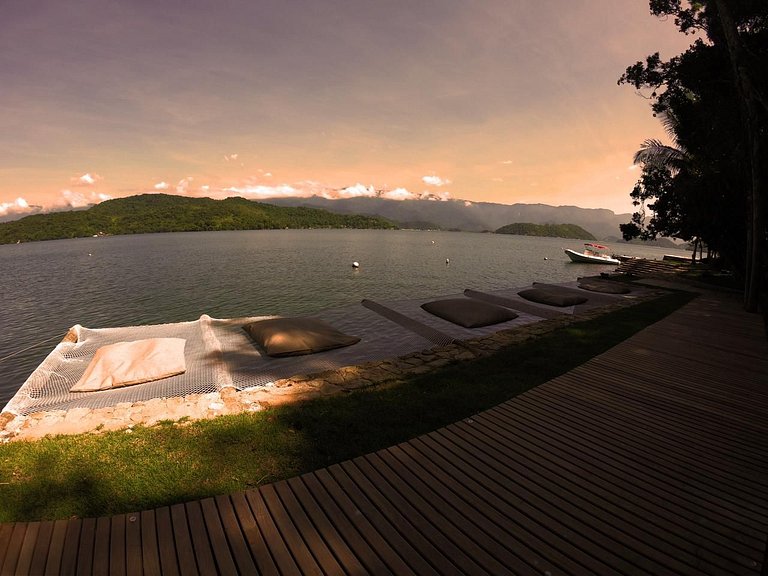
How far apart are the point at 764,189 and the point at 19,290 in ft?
184

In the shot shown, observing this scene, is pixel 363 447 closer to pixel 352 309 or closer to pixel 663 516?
pixel 663 516

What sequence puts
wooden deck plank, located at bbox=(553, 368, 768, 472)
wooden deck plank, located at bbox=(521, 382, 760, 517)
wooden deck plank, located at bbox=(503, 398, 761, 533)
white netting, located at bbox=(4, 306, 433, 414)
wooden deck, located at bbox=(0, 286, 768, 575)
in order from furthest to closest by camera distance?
white netting, located at bbox=(4, 306, 433, 414) < wooden deck plank, located at bbox=(553, 368, 768, 472) < wooden deck plank, located at bbox=(521, 382, 760, 517) < wooden deck plank, located at bbox=(503, 398, 761, 533) < wooden deck, located at bbox=(0, 286, 768, 575)

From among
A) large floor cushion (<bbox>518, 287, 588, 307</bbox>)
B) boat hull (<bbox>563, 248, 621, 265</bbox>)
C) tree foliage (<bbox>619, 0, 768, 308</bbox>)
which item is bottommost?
large floor cushion (<bbox>518, 287, 588, 307</bbox>)

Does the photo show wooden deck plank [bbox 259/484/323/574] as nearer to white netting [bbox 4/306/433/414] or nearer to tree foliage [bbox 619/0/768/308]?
white netting [bbox 4/306/433/414]

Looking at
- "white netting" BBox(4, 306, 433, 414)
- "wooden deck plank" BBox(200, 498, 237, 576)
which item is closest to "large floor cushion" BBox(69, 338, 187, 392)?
"white netting" BBox(4, 306, 433, 414)

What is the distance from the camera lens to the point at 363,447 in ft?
18.5

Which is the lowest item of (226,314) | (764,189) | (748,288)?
(226,314)

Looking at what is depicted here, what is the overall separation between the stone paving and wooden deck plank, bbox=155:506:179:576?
3.02 m

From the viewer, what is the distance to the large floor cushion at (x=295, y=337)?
10.7 metres

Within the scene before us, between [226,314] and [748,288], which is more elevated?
[748,288]

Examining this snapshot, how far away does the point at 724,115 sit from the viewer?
15.5 metres

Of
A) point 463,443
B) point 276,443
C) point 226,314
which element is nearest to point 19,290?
point 226,314

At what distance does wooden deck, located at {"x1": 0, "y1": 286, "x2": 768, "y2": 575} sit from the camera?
11.0 feet

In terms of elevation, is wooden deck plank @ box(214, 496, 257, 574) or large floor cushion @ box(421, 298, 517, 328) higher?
large floor cushion @ box(421, 298, 517, 328)
